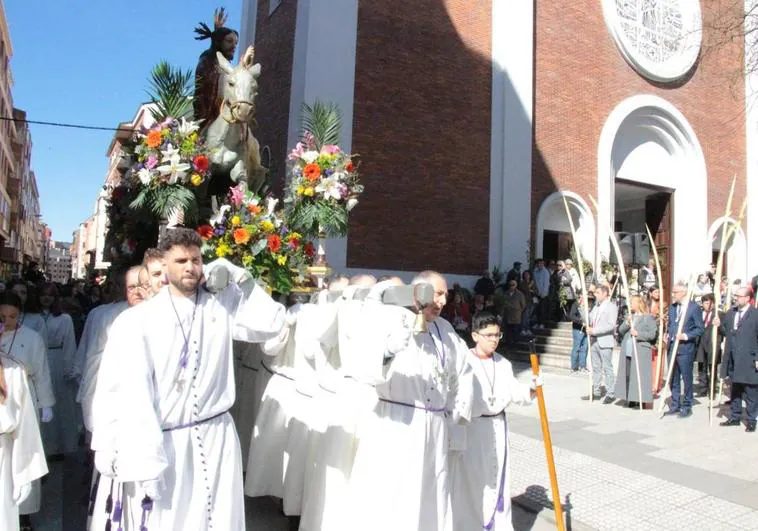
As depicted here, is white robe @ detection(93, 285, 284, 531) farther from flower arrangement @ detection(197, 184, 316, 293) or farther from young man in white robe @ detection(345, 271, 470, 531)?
flower arrangement @ detection(197, 184, 316, 293)

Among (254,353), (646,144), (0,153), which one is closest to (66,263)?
(0,153)

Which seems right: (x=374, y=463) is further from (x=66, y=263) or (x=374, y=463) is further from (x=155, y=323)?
(x=66, y=263)

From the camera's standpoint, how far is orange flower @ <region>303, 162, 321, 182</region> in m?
5.78

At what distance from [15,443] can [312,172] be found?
3.28m

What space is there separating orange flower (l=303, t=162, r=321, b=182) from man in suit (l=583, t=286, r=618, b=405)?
6255mm

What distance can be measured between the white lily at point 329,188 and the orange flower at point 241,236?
0.96m

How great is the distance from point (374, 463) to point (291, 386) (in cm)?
145

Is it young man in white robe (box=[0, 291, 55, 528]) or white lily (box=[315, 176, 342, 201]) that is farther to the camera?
white lily (box=[315, 176, 342, 201])

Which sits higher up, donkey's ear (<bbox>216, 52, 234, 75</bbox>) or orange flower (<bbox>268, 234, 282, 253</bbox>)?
donkey's ear (<bbox>216, 52, 234, 75</bbox>)

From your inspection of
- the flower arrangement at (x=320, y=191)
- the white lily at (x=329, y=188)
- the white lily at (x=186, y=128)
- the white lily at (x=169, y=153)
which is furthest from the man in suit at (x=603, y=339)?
the white lily at (x=169, y=153)

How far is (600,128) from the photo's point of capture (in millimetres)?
19344

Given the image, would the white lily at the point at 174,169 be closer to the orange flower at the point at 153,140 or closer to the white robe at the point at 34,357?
the orange flower at the point at 153,140

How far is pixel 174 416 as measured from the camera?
2949 millimetres

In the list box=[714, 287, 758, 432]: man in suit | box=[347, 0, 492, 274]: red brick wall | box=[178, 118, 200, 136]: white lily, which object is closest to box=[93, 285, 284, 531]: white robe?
box=[178, 118, 200, 136]: white lily
